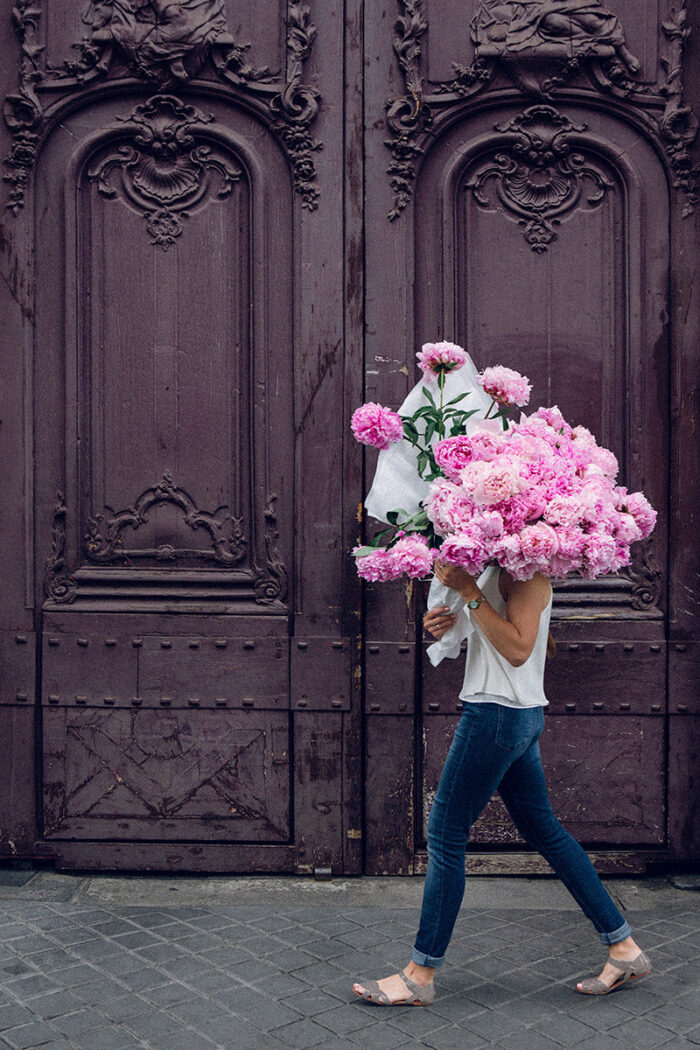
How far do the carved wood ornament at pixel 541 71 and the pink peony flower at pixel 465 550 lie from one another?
2054 millimetres

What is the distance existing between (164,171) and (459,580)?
249 centimetres

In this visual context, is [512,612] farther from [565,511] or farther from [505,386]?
[505,386]

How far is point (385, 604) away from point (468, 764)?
4.42 feet

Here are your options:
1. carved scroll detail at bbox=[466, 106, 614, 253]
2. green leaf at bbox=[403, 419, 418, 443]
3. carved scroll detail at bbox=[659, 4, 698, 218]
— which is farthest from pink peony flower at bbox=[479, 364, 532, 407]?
carved scroll detail at bbox=[659, 4, 698, 218]

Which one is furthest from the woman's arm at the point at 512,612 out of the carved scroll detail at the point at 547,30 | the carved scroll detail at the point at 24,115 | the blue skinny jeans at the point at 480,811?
the carved scroll detail at the point at 24,115

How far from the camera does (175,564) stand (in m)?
4.66

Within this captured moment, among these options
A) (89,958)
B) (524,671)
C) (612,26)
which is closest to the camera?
(524,671)

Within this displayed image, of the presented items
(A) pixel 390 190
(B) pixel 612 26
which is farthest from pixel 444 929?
(B) pixel 612 26

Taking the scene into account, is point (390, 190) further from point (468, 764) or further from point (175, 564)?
point (468, 764)

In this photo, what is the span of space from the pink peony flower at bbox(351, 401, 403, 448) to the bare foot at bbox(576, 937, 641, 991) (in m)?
1.81

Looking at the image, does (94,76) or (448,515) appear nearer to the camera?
(448,515)

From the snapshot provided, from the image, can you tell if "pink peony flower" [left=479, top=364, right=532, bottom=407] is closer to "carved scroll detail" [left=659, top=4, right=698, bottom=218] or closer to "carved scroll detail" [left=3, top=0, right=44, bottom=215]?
"carved scroll detail" [left=659, top=4, right=698, bottom=218]

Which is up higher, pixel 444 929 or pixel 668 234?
pixel 668 234

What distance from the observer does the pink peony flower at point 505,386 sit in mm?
3344
